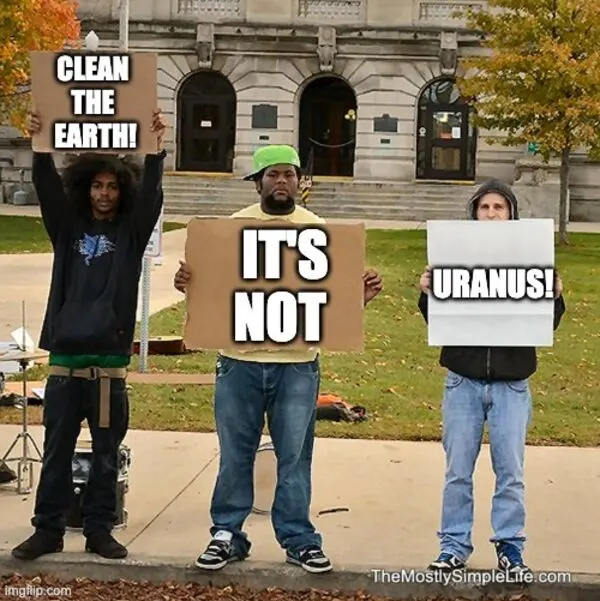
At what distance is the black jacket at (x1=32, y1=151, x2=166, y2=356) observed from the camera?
555 centimetres

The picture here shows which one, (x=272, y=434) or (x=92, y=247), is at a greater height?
(x=92, y=247)

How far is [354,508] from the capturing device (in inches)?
270

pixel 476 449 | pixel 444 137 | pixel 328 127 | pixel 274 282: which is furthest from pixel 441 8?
pixel 476 449

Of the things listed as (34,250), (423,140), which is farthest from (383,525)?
(423,140)

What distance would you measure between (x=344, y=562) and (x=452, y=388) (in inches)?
40.6

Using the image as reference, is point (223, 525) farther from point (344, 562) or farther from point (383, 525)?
point (383, 525)

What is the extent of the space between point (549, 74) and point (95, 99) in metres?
20.3

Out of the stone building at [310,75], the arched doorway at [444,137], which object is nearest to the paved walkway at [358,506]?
the stone building at [310,75]

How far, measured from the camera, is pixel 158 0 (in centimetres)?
3847

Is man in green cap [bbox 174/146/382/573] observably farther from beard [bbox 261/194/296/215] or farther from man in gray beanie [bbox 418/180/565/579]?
man in gray beanie [bbox 418/180/565/579]

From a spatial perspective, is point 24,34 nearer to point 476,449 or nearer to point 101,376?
point 101,376

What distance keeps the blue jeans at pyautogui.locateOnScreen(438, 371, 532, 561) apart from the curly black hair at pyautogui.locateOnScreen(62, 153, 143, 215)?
1.80 metres

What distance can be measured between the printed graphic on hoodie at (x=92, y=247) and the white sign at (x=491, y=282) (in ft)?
5.00

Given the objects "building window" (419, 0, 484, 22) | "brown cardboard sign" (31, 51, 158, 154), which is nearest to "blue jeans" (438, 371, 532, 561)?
"brown cardboard sign" (31, 51, 158, 154)
